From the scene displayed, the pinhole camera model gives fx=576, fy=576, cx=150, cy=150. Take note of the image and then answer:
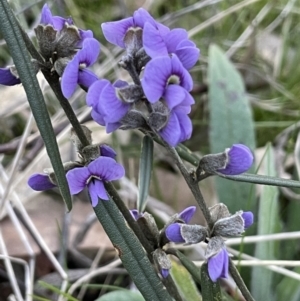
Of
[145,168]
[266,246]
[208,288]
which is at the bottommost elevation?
[266,246]

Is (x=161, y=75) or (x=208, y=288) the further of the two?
(x=208, y=288)

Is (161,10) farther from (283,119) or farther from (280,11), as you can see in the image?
(283,119)

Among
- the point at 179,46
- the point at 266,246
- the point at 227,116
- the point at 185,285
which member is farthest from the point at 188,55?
the point at 227,116

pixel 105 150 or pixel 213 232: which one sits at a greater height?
pixel 105 150

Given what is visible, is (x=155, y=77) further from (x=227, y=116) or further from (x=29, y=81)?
(x=227, y=116)

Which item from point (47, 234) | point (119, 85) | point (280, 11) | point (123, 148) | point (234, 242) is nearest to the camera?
point (119, 85)

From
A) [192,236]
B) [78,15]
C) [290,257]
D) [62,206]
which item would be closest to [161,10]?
[78,15]

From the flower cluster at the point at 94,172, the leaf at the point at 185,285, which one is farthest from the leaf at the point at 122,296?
the flower cluster at the point at 94,172
